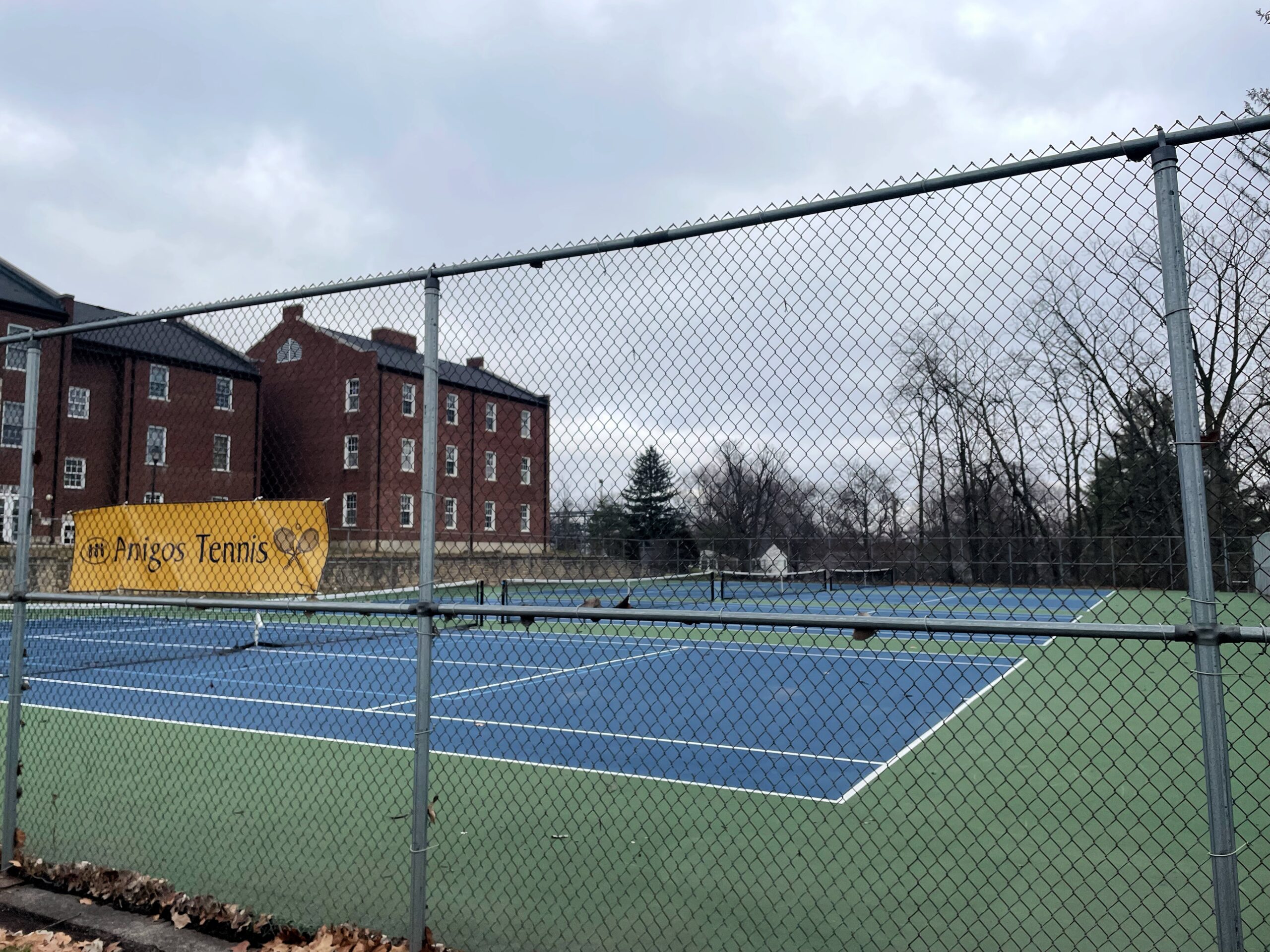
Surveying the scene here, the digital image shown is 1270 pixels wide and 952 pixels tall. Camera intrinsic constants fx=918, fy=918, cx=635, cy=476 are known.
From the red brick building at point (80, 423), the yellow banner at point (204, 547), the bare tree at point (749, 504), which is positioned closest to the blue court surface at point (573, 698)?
the yellow banner at point (204, 547)

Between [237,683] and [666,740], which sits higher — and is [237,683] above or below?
above

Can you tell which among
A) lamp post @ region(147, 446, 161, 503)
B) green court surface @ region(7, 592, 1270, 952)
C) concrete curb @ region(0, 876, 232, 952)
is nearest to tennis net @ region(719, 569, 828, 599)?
green court surface @ region(7, 592, 1270, 952)

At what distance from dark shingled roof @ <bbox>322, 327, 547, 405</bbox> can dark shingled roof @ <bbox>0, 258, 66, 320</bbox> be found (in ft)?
109

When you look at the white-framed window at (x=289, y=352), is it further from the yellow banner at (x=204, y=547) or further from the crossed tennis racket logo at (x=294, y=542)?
the crossed tennis racket logo at (x=294, y=542)

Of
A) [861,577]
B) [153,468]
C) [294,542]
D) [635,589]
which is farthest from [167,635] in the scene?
[861,577]

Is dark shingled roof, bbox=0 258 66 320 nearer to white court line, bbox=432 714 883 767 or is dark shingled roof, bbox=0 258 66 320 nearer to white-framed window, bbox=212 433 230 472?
white-framed window, bbox=212 433 230 472

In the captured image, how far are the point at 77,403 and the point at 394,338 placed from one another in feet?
107

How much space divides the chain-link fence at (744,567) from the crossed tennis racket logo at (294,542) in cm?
2

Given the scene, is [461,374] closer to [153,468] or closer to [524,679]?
[524,679]

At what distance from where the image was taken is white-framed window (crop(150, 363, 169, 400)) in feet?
33.9

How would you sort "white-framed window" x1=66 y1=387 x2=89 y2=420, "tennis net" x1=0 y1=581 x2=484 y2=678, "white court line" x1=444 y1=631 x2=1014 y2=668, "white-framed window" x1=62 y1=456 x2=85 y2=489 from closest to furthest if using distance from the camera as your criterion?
"tennis net" x1=0 y1=581 x2=484 y2=678 → "white court line" x1=444 y1=631 x2=1014 y2=668 → "white-framed window" x1=66 y1=387 x2=89 y2=420 → "white-framed window" x1=62 y1=456 x2=85 y2=489

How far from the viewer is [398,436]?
201 inches

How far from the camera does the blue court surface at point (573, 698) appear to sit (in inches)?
322

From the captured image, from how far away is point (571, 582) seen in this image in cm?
368
